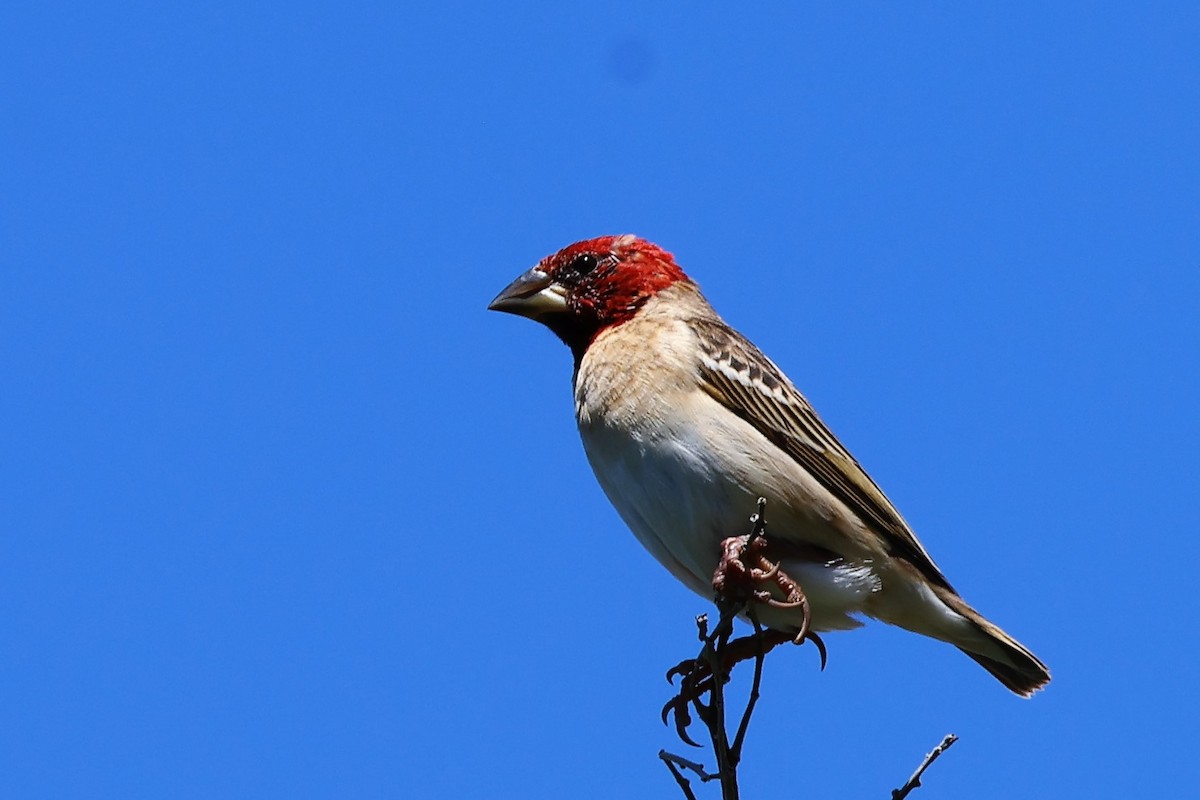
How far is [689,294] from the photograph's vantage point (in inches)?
307

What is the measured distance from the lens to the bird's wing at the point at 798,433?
6.53m

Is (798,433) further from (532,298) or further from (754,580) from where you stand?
(532,298)

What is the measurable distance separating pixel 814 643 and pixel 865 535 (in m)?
0.53

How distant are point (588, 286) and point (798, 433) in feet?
4.92

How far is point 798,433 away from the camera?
6676 millimetres

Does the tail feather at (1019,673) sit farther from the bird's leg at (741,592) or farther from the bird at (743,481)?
the bird's leg at (741,592)

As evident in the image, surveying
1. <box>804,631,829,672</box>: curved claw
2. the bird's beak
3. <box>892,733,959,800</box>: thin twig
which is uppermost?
the bird's beak

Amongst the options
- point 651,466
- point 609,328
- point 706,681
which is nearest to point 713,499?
point 651,466

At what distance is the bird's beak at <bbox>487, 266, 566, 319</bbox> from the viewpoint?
24.8 feet

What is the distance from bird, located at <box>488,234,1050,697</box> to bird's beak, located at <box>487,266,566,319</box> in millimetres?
445

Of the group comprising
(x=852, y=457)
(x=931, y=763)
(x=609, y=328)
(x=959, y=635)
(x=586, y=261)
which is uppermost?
(x=586, y=261)

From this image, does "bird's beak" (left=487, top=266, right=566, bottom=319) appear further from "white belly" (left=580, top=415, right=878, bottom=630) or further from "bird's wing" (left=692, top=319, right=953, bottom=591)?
"white belly" (left=580, top=415, right=878, bottom=630)

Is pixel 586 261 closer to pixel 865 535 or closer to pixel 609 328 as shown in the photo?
pixel 609 328

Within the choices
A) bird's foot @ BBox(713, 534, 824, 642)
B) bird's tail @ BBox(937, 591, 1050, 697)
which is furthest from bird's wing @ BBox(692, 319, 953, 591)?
bird's foot @ BBox(713, 534, 824, 642)
